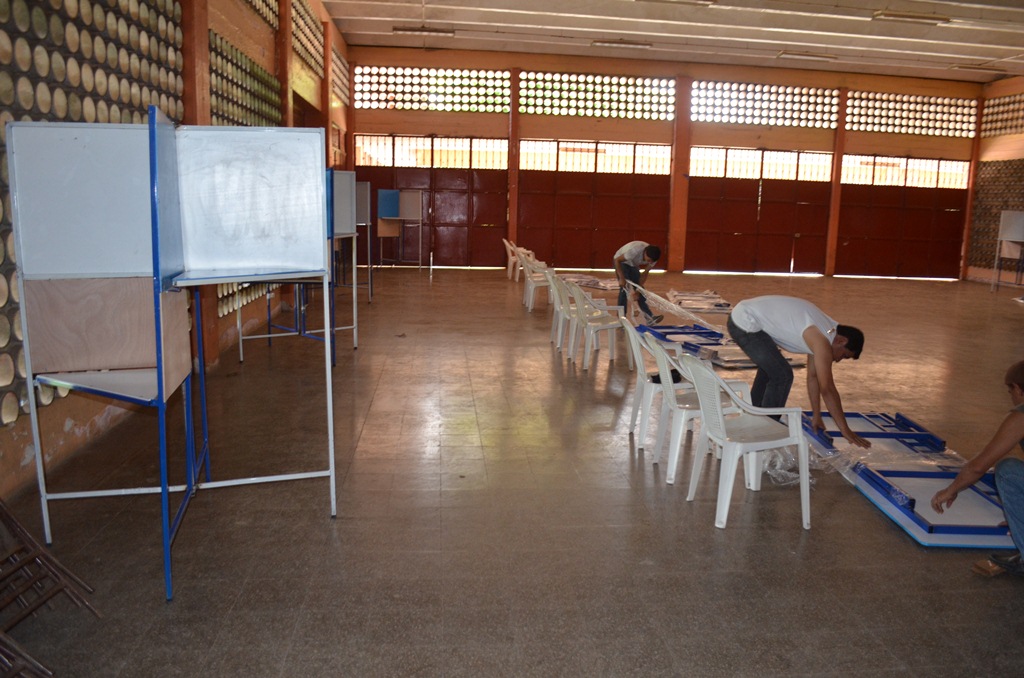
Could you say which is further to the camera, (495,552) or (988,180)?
(988,180)

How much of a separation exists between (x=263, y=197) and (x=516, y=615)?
2249 mm

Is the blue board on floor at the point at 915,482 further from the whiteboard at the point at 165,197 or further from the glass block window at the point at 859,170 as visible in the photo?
the glass block window at the point at 859,170

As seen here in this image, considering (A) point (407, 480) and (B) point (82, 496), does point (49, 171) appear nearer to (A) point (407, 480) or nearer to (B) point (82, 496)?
(B) point (82, 496)

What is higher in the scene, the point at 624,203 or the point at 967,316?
the point at 624,203

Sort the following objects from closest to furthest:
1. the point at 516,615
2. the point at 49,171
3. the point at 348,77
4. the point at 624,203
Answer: the point at 516,615
the point at 49,171
the point at 348,77
the point at 624,203

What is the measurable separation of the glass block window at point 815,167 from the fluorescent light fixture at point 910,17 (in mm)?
5900

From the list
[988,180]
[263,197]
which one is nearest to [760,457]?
[263,197]

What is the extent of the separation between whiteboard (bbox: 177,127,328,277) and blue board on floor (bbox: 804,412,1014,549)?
125 inches

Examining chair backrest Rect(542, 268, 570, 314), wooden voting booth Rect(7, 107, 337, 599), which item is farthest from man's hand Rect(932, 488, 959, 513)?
chair backrest Rect(542, 268, 570, 314)

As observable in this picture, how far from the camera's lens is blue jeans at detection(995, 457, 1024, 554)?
328cm

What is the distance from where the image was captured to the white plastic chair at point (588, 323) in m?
7.47

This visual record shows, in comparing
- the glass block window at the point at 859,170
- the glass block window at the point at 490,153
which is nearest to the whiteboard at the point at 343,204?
the glass block window at the point at 490,153

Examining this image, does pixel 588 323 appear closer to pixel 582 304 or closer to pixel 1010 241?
pixel 582 304

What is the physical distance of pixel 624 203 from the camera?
61.8 ft
